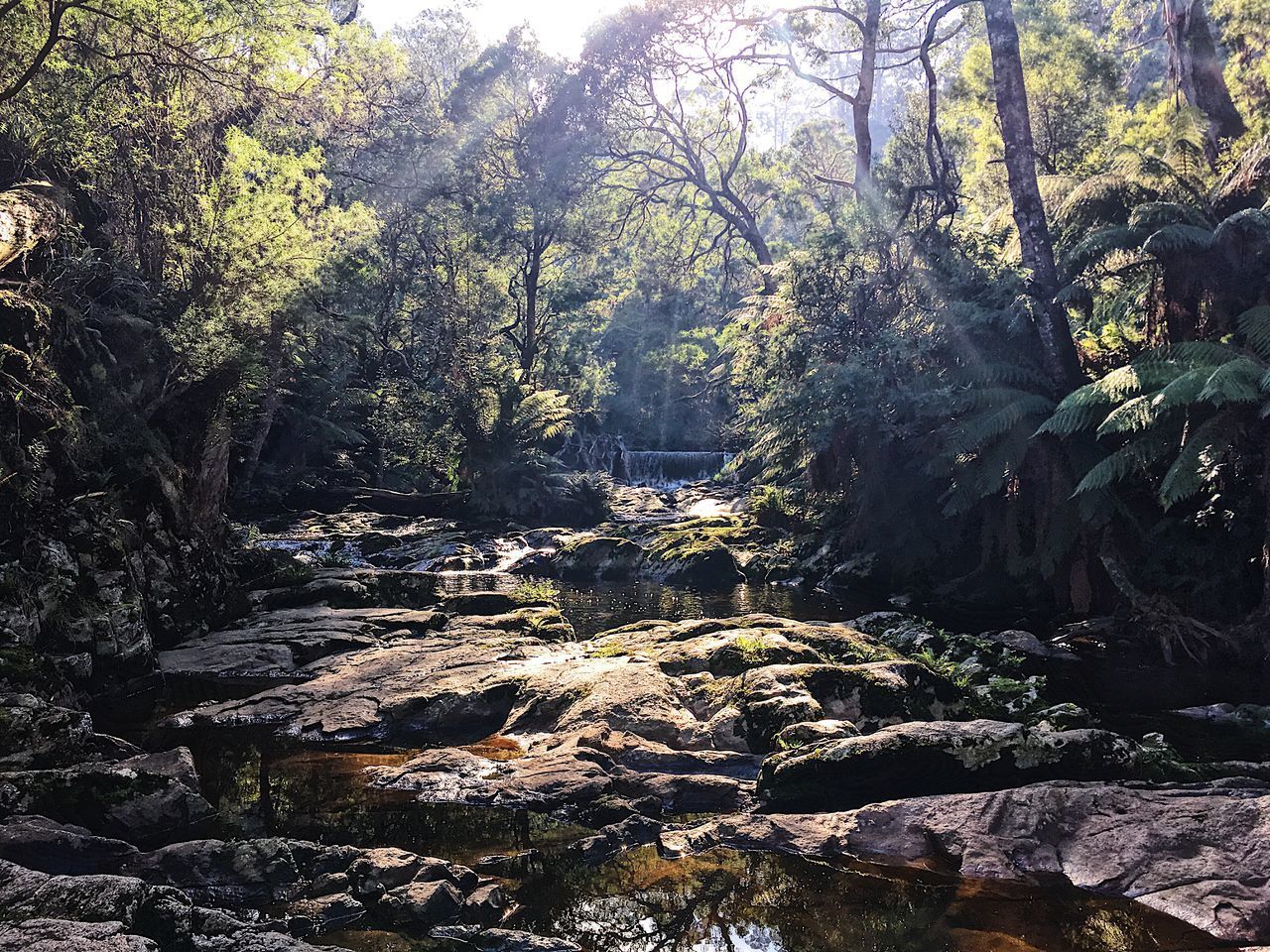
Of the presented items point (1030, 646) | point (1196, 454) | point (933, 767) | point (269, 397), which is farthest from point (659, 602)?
point (269, 397)

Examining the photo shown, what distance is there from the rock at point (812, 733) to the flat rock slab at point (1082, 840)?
1.04 metres

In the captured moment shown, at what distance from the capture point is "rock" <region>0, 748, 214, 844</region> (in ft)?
16.2

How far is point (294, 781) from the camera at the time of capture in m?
6.14

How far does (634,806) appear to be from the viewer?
18.1 ft

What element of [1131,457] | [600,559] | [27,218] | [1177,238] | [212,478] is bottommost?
[600,559]

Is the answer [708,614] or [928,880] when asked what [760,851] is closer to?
[928,880]

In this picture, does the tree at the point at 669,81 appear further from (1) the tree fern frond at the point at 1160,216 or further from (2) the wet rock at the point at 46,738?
(2) the wet rock at the point at 46,738

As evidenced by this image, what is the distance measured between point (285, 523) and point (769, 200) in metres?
18.7

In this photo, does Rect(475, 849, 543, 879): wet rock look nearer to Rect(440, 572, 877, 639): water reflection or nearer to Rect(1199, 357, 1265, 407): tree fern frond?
Rect(440, 572, 877, 639): water reflection

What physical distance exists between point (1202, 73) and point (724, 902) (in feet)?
49.8

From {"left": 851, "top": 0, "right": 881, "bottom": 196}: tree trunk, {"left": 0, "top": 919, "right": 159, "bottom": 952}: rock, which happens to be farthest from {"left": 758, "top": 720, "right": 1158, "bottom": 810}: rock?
{"left": 851, "top": 0, "right": 881, "bottom": 196}: tree trunk

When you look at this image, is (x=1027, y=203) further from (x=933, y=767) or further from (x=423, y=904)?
(x=423, y=904)

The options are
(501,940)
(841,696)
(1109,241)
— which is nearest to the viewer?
(501,940)

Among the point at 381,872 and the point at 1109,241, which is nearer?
the point at 381,872
